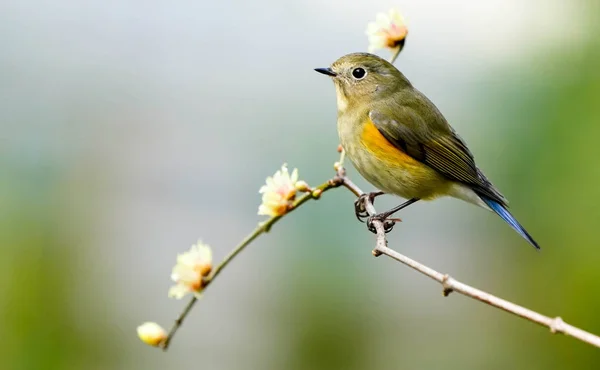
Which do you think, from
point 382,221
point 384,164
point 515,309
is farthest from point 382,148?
point 515,309

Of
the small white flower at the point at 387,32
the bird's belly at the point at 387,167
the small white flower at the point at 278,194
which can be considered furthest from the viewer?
the bird's belly at the point at 387,167

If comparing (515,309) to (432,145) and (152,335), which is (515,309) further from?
(432,145)

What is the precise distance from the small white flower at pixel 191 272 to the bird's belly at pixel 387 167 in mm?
780

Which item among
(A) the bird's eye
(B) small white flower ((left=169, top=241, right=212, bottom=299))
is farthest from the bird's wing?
(B) small white flower ((left=169, top=241, right=212, bottom=299))

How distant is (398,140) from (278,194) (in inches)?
31.0

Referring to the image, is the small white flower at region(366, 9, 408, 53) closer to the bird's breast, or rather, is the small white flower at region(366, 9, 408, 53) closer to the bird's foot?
the bird's foot

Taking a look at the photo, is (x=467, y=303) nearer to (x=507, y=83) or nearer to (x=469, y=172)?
(x=507, y=83)

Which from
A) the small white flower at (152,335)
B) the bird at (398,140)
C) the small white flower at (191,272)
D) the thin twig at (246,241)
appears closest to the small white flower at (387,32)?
the thin twig at (246,241)

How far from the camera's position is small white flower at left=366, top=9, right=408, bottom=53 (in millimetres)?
1729

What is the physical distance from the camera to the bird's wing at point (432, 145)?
2254 mm

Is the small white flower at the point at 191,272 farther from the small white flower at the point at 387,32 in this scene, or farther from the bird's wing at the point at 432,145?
the bird's wing at the point at 432,145

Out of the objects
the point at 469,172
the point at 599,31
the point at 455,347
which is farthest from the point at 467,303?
the point at 469,172

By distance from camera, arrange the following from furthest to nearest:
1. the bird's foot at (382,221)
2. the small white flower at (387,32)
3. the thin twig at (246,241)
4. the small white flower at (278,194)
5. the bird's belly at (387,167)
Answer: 1. the bird's belly at (387,167)
2. the bird's foot at (382,221)
3. the small white flower at (387,32)
4. the small white flower at (278,194)
5. the thin twig at (246,241)

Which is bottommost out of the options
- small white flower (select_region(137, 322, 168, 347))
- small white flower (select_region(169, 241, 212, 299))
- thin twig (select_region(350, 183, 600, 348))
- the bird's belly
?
thin twig (select_region(350, 183, 600, 348))
